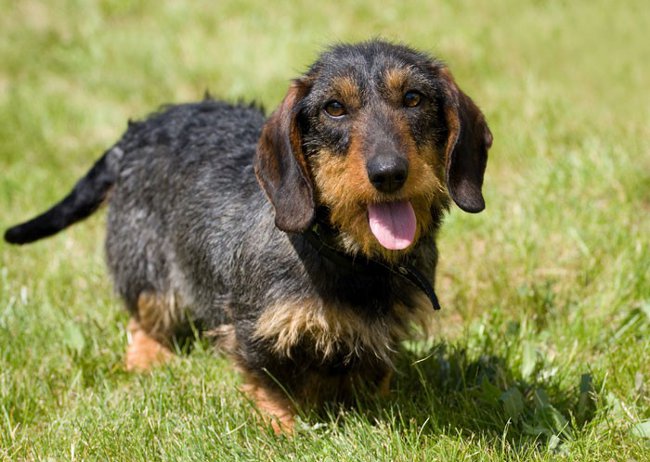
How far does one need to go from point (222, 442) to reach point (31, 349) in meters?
1.43

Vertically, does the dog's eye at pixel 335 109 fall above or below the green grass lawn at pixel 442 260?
above

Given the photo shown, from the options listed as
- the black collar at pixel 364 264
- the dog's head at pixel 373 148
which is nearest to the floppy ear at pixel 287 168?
the dog's head at pixel 373 148

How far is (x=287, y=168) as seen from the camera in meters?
3.24

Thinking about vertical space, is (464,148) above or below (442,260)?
above

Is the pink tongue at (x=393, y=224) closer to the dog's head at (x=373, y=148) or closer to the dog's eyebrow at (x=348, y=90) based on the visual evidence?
the dog's head at (x=373, y=148)

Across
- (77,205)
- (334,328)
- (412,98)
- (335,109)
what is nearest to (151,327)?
(77,205)

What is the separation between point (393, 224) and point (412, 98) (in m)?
0.52

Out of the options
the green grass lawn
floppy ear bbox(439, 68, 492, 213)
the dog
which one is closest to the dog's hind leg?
the green grass lawn

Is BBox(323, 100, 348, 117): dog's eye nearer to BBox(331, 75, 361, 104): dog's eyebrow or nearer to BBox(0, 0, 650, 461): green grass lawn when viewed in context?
BBox(331, 75, 361, 104): dog's eyebrow

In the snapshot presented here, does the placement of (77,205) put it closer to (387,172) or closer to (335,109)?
(335,109)

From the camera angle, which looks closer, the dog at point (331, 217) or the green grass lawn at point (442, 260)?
the dog at point (331, 217)

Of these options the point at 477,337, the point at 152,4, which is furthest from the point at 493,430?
the point at 152,4

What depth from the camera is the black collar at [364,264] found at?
332 centimetres

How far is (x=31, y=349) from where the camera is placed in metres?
4.25
